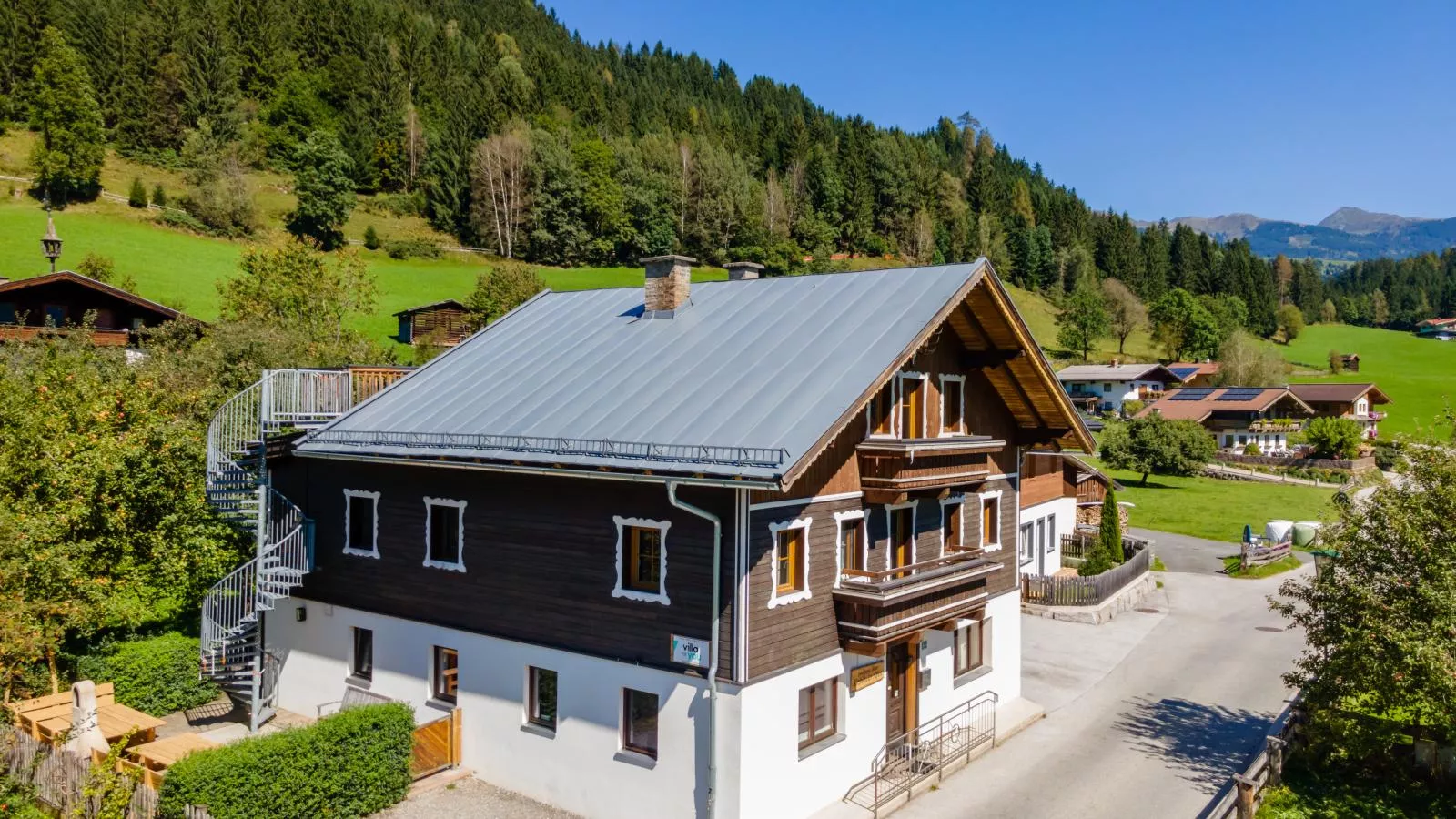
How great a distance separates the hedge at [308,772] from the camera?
1510 centimetres

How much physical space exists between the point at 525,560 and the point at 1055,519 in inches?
1082

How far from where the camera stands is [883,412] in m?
18.7

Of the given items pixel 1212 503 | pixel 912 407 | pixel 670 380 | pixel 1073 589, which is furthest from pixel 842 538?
pixel 1212 503

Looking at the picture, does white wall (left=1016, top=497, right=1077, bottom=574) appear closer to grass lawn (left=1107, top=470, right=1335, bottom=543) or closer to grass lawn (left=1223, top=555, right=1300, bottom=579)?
grass lawn (left=1223, top=555, right=1300, bottom=579)

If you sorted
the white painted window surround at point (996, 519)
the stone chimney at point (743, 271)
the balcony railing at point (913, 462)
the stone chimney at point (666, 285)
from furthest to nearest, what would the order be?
1. the stone chimney at point (743, 271)
2. the white painted window surround at point (996, 519)
3. the stone chimney at point (666, 285)
4. the balcony railing at point (913, 462)

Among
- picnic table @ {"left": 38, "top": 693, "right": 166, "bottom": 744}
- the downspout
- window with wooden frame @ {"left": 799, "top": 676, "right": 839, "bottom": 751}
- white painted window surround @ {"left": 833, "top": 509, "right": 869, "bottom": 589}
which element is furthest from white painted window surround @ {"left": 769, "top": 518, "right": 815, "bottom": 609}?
picnic table @ {"left": 38, "top": 693, "right": 166, "bottom": 744}

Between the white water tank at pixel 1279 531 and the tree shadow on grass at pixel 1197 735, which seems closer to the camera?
the tree shadow on grass at pixel 1197 735

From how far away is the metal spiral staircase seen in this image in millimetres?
21281

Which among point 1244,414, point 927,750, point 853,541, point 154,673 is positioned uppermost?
point 1244,414

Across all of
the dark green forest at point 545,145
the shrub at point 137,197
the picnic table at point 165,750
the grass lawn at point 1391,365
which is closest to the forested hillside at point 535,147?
the dark green forest at point 545,145

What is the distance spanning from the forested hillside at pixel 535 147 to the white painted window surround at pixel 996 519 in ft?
306

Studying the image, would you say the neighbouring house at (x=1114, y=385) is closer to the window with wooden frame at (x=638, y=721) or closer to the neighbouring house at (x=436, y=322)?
the neighbouring house at (x=436, y=322)

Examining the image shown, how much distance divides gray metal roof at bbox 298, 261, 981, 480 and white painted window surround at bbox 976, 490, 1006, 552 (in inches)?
236

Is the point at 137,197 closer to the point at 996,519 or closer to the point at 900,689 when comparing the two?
the point at 996,519
